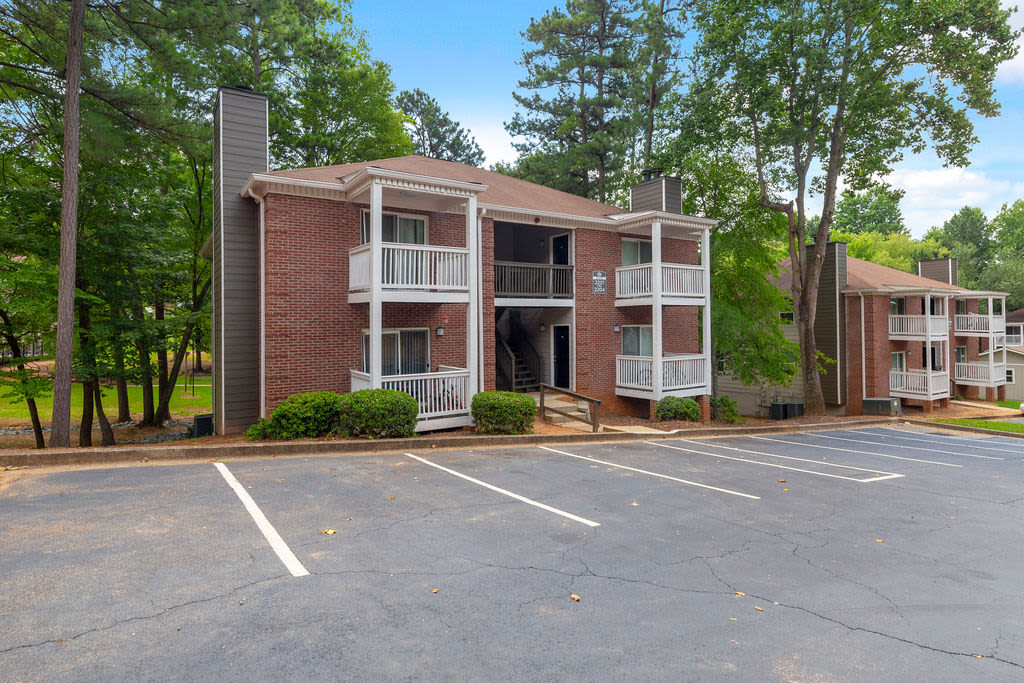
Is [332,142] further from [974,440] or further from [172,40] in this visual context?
[974,440]

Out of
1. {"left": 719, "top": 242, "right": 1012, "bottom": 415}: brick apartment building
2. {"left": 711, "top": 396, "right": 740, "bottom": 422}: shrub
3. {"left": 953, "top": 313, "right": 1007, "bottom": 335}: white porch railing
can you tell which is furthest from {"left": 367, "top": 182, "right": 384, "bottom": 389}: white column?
{"left": 953, "top": 313, "right": 1007, "bottom": 335}: white porch railing

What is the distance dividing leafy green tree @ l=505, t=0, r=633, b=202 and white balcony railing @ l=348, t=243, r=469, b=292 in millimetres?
21195

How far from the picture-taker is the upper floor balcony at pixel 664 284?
54.5 feet

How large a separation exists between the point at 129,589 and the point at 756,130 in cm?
2435

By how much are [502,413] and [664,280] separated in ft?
24.7

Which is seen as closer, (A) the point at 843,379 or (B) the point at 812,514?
(B) the point at 812,514

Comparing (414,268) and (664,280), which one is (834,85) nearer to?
(664,280)

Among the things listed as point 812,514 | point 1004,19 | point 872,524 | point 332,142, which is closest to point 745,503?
point 812,514

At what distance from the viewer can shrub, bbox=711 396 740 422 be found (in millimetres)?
18578

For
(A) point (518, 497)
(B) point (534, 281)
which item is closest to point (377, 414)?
(A) point (518, 497)

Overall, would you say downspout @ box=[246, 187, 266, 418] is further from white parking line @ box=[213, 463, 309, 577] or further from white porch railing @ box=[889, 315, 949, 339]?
white porch railing @ box=[889, 315, 949, 339]

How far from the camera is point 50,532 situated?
17.5 ft

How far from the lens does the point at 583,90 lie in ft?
109

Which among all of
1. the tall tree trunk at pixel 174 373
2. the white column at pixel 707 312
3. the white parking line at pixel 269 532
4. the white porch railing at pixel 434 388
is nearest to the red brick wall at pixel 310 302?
the white porch railing at pixel 434 388
